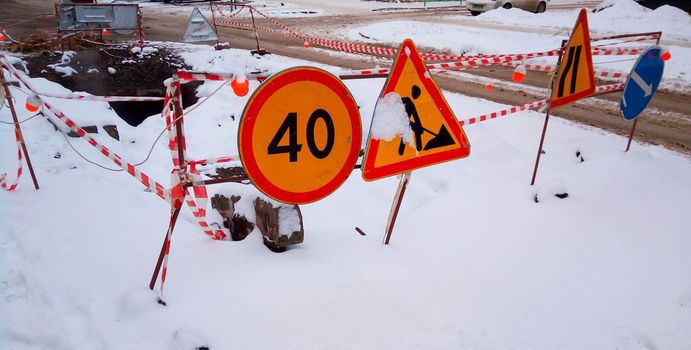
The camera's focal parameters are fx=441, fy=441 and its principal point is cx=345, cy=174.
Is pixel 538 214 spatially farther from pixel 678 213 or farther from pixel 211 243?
pixel 211 243

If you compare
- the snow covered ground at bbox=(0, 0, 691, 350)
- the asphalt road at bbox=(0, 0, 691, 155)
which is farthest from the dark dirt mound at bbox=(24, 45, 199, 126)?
the snow covered ground at bbox=(0, 0, 691, 350)

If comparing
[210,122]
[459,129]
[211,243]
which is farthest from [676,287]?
[210,122]

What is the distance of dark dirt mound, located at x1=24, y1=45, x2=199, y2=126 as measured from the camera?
9.16 metres

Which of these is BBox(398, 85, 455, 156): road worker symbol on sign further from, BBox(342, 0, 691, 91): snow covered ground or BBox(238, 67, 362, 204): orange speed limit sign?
BBox(342, 0, 691, 91): snow covered ground

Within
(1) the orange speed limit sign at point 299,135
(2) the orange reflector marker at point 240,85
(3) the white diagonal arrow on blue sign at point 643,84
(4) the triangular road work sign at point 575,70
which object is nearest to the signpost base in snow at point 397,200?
(1) the orange speed limit sign at point 299,135

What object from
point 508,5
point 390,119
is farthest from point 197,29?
point 508,5

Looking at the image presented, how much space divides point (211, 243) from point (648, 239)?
3785 millimetres

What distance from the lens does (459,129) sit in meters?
3.41

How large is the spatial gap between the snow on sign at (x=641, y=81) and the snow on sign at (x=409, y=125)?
9.43ft

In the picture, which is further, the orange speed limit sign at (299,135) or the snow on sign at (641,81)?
the snow on sign at (641,81)

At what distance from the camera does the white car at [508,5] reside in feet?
73.6

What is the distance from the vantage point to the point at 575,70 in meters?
4.72

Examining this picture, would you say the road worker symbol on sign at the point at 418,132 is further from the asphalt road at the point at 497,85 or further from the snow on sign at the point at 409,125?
the asphalt road at the point at 497,85

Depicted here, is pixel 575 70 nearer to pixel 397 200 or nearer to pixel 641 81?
pixel 641 81
